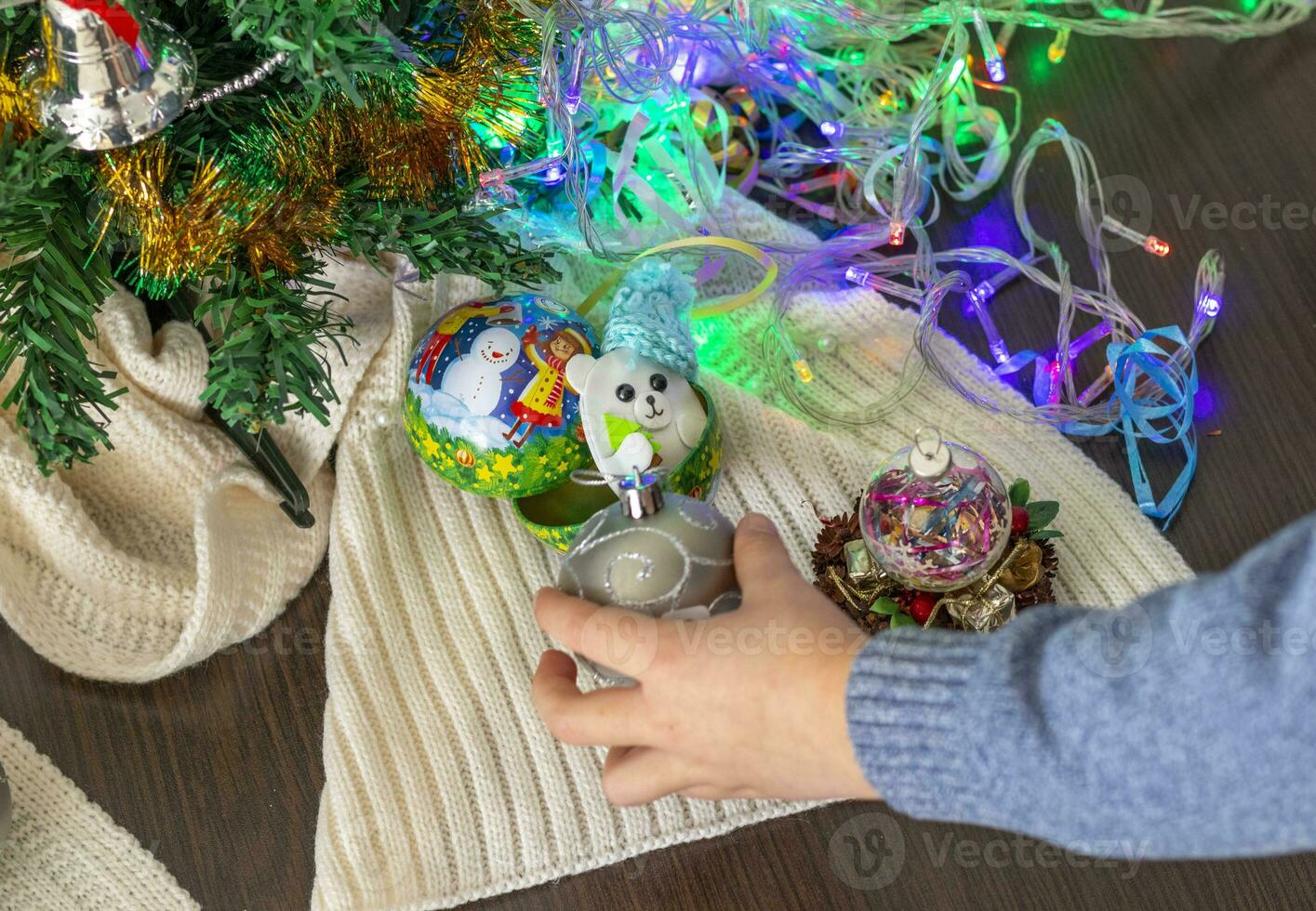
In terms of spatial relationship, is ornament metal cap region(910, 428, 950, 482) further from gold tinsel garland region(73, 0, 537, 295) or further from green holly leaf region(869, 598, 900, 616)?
gold tinsel garland region(73, 0, 537, 295)

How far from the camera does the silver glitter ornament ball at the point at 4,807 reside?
740mm

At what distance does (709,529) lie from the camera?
24.2 inches

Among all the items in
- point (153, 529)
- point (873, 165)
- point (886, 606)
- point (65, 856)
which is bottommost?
point (65, 856)

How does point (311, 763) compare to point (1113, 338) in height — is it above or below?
below

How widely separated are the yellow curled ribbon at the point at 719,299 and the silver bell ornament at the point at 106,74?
0.35 metres

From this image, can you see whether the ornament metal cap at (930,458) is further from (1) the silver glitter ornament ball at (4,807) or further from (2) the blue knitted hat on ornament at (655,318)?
(1) the silver glitter ornament ball at (4,807)

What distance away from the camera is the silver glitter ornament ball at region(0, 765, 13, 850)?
74 cm

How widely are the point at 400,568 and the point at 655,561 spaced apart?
321 mm

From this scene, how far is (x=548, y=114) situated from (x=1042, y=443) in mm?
Answer: 425

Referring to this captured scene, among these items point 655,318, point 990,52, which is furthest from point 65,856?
point 990,52

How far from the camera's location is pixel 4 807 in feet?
2.43

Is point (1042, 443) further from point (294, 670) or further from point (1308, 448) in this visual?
point (294, 670)

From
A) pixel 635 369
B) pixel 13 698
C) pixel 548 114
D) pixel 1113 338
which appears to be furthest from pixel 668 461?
pixel 13 698
